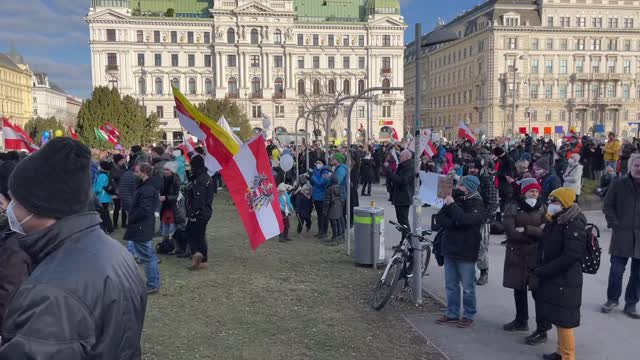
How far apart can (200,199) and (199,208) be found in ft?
0.56

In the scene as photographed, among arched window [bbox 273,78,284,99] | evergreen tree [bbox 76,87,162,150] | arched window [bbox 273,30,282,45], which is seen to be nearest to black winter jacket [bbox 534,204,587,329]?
evergreen tree [bbox 76,87,162,150]

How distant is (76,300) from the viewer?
6.19 ft

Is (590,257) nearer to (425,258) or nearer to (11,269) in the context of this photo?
(425,258)

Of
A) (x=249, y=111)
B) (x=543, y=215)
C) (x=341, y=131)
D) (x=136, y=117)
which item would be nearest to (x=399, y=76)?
(x=341, y=131)

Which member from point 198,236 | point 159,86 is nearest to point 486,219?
point 198,236

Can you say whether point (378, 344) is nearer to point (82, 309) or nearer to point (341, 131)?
point (82, 309)

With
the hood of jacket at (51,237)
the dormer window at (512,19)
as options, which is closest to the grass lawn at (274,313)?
the hood of jacket at (51,237)

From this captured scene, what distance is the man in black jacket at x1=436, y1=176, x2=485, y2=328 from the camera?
650 cm

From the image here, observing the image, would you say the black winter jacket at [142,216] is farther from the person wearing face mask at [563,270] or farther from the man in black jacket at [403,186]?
the person wearing face mask at [563,270]

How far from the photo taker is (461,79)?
3568 inches

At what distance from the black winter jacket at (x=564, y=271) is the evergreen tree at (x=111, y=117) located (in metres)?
Answer: 34.1

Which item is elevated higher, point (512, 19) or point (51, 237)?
point (512, 19)

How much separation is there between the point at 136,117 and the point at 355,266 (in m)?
33.2

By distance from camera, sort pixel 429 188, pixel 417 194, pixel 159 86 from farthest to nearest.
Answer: pixel 159 86 → pixel 429 188 → pixel 417 194
